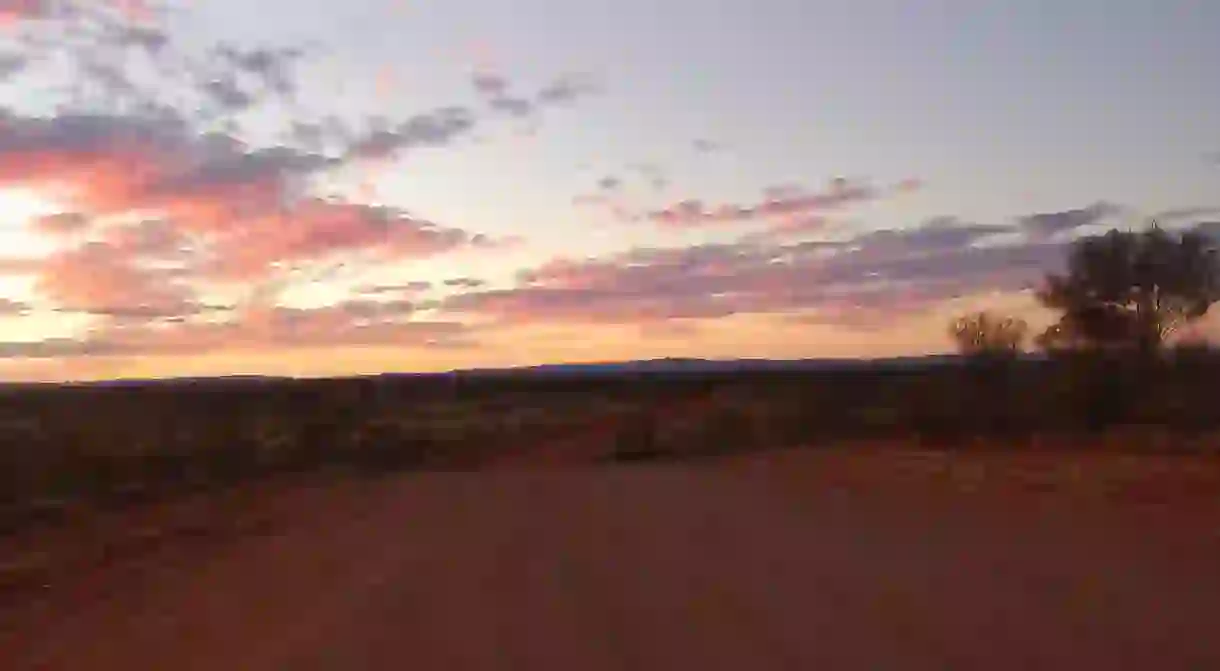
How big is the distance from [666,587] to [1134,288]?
58.5 m

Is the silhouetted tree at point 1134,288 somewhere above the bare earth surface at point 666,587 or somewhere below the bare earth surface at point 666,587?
above

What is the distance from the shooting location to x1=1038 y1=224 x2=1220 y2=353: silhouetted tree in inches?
2650

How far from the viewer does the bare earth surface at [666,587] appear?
1162cm

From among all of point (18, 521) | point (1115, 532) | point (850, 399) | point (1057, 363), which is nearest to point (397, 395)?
point (850, 399)

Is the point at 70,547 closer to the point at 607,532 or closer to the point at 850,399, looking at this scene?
the point at 607,532

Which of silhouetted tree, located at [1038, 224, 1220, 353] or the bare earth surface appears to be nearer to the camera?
the bare earth surface

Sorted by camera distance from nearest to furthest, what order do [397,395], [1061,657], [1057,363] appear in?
[1061,657] < [1057,363] < [397,395]

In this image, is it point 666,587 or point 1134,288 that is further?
point 1134,288

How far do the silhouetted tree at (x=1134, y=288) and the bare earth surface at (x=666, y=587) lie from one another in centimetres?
3932

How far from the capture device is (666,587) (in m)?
15.5

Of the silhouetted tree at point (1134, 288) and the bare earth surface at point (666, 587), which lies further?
the silhouetted tree at point (1134, 288)

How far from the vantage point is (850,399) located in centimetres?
10206

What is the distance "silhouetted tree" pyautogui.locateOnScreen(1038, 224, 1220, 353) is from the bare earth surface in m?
39.3

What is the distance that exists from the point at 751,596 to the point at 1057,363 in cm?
5364
